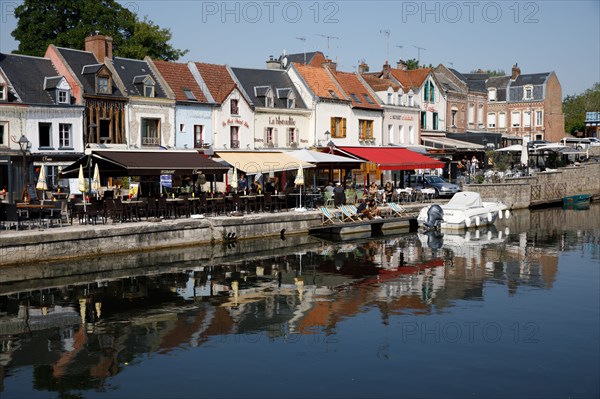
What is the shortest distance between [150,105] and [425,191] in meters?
16.9

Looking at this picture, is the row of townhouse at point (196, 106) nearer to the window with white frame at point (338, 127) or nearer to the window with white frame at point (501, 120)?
the window with white frame at point (338, 127)

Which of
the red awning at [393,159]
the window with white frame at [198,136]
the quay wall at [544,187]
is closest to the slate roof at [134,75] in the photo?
the window with white frame at [198,136]

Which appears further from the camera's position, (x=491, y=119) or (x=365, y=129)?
(x=491, y=119)

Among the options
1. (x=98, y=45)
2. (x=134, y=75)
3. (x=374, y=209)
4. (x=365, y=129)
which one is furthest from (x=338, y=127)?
(x=98, y=45)

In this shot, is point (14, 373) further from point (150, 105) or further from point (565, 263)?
point (150, 105)

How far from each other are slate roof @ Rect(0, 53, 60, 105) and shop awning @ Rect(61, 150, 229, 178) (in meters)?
9.44

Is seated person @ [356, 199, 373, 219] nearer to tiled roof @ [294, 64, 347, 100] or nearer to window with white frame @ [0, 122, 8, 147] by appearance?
tiled roof @ [294, 64, 347, 100]

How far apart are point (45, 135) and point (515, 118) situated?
48133 millimetres

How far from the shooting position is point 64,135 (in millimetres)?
39312

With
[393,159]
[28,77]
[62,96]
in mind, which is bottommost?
[393,159]

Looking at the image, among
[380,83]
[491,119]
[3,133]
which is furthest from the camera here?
[491,119]

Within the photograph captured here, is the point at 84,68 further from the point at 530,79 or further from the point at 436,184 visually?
the point at 530,79

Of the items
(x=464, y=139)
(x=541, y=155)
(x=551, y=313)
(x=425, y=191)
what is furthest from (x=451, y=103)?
(x=551, y=313)

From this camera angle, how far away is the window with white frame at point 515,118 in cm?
7231
